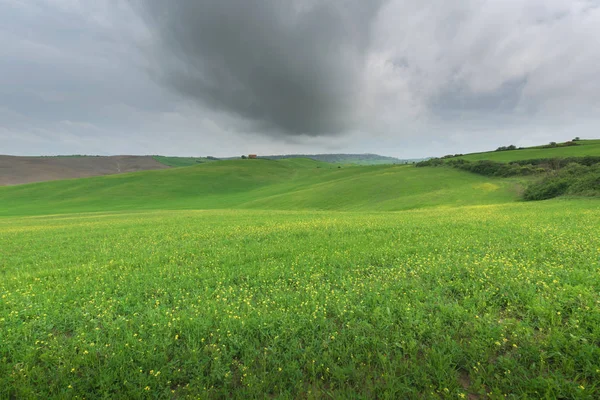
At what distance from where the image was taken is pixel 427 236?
13445 millimetres

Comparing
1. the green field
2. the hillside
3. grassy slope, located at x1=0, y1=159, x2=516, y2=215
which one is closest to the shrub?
grassy slope, located at x1=0, y1=159, x2=516, y2=215

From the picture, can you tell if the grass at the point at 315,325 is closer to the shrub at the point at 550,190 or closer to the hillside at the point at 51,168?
the shrub at the point at 550,190

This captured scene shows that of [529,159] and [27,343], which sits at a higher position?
[529,159]

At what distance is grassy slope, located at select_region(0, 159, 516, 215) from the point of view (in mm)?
45875

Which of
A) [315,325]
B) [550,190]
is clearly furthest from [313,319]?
[550,190]

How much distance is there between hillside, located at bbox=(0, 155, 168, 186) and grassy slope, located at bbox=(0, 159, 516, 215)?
3154cm

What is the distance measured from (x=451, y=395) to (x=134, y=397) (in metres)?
5.09

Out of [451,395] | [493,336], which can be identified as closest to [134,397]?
[451,395]

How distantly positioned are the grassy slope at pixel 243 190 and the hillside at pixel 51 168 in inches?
1242

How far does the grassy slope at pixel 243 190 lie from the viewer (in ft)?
151

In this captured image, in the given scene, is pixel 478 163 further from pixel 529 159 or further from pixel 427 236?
pixel 427 236

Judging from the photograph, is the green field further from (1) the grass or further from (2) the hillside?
(2) the hillside

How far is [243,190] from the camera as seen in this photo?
95500mm

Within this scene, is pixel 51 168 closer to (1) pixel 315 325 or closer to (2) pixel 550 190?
(1) pixel 315 325
